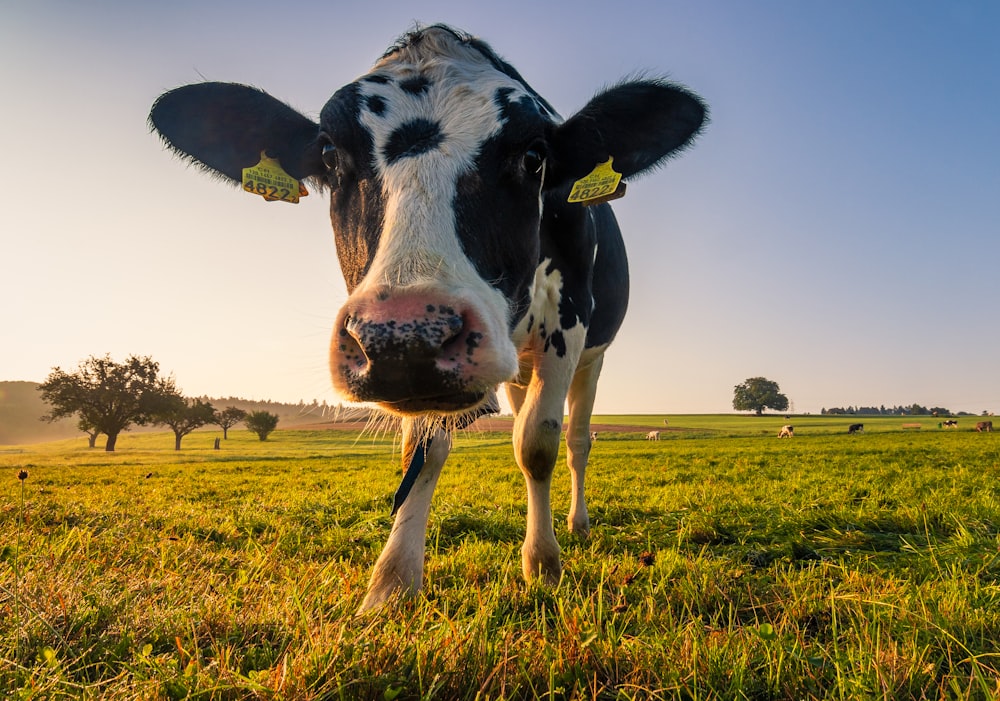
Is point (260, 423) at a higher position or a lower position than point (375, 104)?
lower

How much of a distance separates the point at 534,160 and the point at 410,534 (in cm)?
202

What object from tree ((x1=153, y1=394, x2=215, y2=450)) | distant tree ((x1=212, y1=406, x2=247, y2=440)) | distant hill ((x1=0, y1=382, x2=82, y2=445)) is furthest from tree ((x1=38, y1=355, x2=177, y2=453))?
distant hill ((x1=0, y1=382, x2=82, y2=445))

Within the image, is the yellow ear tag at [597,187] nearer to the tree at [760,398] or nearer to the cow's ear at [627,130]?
the cow's ear at [627,130]

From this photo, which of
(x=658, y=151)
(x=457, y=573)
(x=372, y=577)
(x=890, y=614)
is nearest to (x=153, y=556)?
(x=372, y=577)

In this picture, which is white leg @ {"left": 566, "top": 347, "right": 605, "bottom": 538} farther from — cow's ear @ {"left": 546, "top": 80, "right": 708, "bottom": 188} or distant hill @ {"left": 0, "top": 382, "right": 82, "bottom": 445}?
distant hill @ {"left": 0, "top": 382, "right": 82, "bottom": 445}

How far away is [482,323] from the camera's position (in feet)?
6.18

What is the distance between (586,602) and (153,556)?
2.52m

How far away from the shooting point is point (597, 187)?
130 inches

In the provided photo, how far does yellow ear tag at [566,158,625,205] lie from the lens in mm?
3279

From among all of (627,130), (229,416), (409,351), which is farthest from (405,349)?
(229,416)

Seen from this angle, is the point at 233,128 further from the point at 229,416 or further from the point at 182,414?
the point at 229,416

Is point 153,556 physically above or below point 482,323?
below

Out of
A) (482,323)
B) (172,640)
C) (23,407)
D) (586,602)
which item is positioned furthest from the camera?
(23,407)

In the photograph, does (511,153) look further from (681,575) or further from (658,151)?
(681,575)
